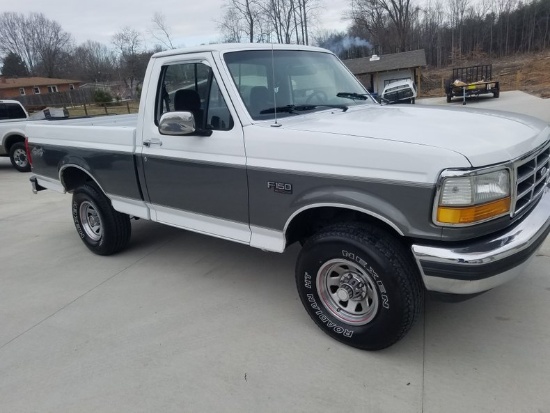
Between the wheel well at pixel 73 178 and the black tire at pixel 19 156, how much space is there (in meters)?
8.21

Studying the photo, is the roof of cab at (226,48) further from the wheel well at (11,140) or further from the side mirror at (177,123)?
the wheel well at (11,140)

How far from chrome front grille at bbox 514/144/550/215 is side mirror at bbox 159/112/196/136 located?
2178 millimetres

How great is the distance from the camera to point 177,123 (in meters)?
3.25

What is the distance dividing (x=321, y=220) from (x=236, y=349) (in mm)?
1124

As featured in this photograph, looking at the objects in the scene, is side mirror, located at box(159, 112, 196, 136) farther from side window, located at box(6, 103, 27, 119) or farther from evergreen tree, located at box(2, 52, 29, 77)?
evergreen tree, located at box(2, 52, 29, 77)

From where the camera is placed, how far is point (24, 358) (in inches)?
126

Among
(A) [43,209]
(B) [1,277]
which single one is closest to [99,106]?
(A) [43,209]

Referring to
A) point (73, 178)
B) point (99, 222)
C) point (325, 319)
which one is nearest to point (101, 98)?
point (73, 178)

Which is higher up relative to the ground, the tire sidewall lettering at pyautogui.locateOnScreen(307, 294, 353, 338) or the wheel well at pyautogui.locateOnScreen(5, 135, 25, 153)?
the wheel well at pyautogui.locateOnScreen(5, 135, 25, 153)

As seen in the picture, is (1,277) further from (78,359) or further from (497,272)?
(497,272)

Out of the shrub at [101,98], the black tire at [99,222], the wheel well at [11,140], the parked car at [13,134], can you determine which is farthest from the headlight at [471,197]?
the shrub at [101,98]

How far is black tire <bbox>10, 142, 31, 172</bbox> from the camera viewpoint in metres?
12.0

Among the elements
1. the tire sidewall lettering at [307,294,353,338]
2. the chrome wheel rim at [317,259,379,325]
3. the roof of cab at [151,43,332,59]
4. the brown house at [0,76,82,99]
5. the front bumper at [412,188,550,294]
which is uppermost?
the brown house at [0,76,82,99]

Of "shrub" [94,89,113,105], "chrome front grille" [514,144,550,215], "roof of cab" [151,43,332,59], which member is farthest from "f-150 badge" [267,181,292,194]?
"shrub" [94,89,113,105]
